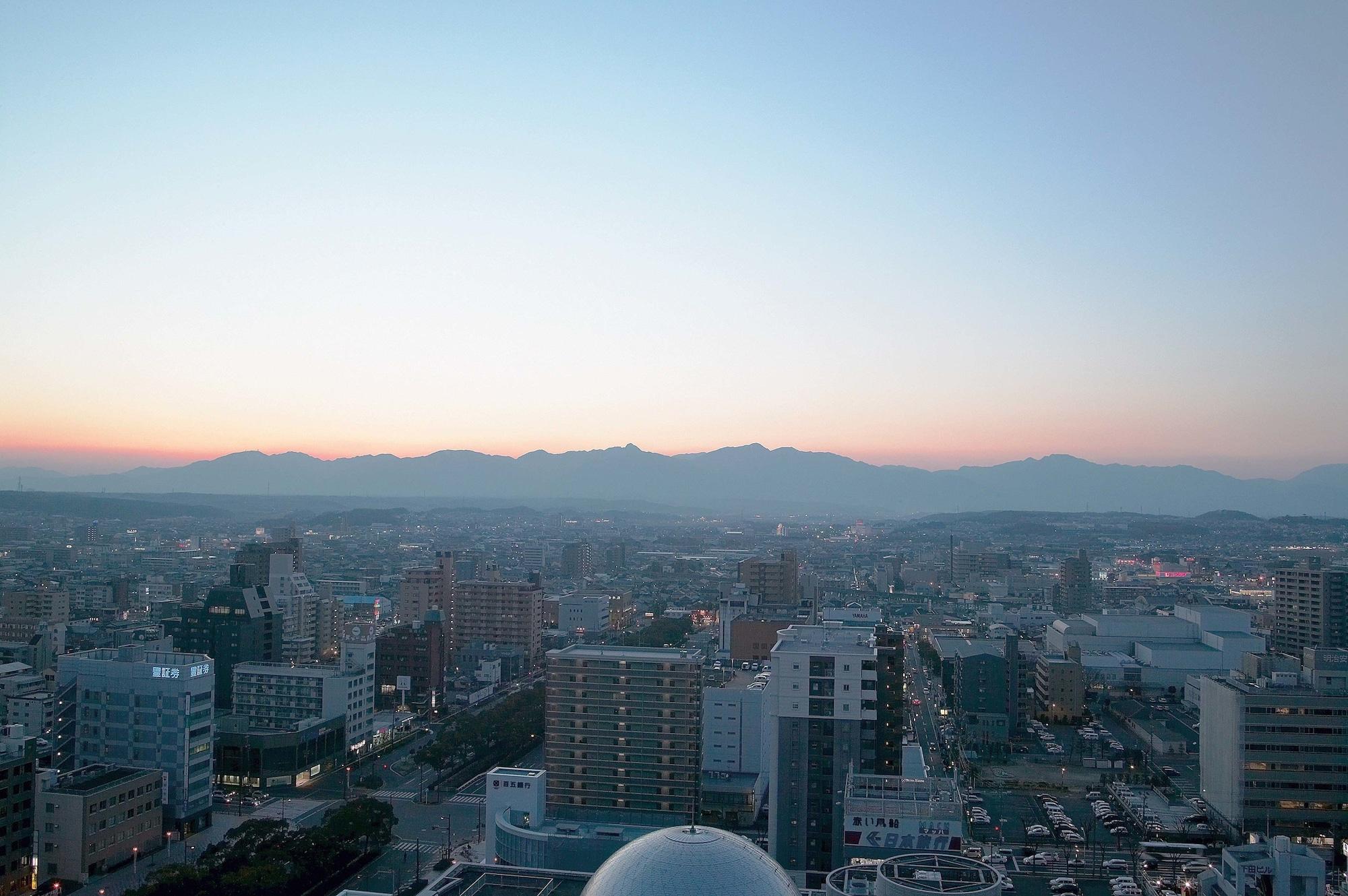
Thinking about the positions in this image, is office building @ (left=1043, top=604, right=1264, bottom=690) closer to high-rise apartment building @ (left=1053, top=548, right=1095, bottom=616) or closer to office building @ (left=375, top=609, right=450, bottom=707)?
high-rise apartment building @ (left=1053, top=548, right=1095, bottom=616)

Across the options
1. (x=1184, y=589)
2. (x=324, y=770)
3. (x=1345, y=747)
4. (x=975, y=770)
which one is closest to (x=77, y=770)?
(x=324, y=770)

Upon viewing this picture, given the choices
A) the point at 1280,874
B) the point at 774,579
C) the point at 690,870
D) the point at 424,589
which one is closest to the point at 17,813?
the point at 690,870

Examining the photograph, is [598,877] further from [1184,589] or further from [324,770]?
[1184,589]

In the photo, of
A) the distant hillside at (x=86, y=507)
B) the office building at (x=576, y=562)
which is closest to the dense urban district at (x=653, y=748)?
the office building at (x=576, y=562)

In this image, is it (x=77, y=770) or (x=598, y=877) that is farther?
(x=77, y=770)

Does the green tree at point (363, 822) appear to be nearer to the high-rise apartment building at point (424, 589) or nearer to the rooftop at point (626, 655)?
the rooftop at point (626, 655)

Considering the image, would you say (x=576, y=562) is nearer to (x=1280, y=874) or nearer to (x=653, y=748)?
(x=653, y=748)

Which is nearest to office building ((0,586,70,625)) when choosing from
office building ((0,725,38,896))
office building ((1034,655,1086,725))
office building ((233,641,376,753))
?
office building ((233,641,376,753))
